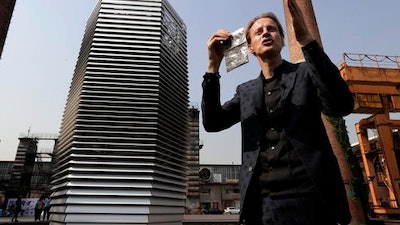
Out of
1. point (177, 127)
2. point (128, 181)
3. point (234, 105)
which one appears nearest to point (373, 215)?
point (177, 127)

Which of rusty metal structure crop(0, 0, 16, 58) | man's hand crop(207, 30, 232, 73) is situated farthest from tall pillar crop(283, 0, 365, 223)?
rusty metal structure crop(0, 0, 16, 58)

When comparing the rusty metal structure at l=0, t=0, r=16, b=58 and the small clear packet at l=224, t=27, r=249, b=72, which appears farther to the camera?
the rusty metal structure at l=0, t=0, r=16, b=58

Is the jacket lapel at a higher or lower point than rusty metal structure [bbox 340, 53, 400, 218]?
lower

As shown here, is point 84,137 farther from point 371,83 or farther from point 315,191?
point 371,83

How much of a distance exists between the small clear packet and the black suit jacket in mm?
161

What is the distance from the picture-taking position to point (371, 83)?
14.5 metres

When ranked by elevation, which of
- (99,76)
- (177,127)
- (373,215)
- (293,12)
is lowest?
(373,215)

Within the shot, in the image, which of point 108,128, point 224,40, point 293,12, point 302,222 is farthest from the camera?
point 108,128

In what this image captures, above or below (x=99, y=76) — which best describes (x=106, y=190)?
below

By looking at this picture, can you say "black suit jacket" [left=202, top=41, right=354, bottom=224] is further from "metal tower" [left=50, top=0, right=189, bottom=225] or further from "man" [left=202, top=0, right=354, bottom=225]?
"metal tower" [left=50, top=0, right=189, bottom=225]

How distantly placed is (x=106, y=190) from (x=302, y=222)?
4.33 meters

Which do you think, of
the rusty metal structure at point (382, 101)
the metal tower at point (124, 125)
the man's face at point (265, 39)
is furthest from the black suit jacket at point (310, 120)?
the rusty metal structure at point (382, 101)

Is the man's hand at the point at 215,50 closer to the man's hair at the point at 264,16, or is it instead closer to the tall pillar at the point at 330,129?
the man's hair at the point at 264,16

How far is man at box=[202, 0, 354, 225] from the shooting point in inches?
40.4
